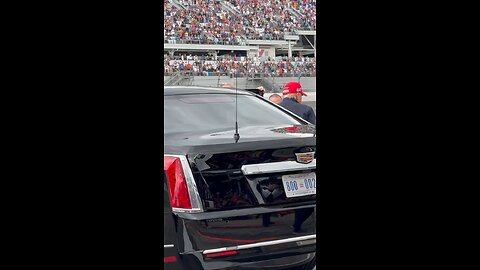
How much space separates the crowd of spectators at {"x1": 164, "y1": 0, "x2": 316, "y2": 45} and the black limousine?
0.39m

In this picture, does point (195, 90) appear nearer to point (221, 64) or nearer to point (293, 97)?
point (221, 64)

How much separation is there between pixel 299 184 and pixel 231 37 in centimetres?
72

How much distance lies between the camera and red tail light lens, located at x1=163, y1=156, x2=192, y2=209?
6.55ft

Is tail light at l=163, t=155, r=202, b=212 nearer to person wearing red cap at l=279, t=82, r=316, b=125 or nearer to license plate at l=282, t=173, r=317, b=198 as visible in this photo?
license plate at l=282, t=173, r=317, b=198

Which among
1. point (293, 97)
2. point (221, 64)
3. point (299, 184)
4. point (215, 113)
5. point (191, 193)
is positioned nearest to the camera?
point (191, 193)

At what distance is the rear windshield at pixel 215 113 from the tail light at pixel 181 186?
286 millimetres

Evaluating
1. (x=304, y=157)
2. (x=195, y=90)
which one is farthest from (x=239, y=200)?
(x=195, y=90)

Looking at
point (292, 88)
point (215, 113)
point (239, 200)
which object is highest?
point (292, 88)

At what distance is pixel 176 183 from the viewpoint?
6.58 ft

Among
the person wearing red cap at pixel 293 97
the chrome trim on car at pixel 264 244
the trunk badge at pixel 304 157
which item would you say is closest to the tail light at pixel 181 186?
the chrome trim on car at pixel 264 244

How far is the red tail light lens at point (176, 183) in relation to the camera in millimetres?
1996
